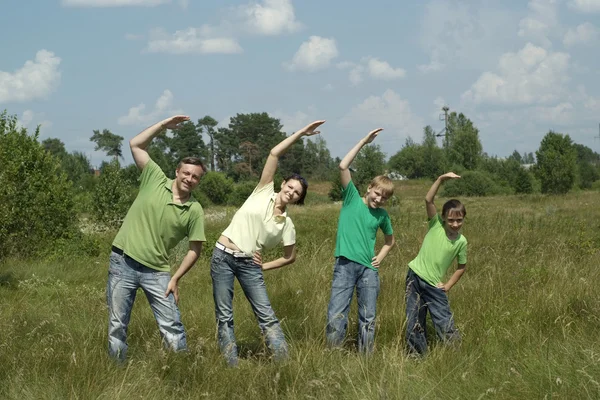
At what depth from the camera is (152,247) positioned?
4.48 meters

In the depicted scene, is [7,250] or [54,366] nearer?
[54,366]

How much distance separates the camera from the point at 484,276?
7.52 m

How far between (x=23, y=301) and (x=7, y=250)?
722 cm

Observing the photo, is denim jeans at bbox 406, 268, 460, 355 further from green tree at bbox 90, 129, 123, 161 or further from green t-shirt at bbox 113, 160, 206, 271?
green tree at bbox 90, 129, 123, 161

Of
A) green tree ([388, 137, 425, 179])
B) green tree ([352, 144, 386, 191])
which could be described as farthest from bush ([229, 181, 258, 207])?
green tree ([388, 137, 425, 179])

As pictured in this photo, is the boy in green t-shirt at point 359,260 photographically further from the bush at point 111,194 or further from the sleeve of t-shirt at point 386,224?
the bush at point 111,194

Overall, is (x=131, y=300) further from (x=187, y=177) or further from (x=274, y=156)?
(x=274, y=156)

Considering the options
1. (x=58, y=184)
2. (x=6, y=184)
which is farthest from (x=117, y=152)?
(x=6, y=184)

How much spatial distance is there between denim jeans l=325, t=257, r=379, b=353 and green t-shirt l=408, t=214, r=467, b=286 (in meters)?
0.44

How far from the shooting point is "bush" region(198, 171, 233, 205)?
50094 millimetres

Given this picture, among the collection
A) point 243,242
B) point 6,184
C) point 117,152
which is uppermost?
point 117,152

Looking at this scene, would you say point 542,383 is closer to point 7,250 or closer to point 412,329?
point 412,329

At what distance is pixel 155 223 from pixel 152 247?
0.17 meters

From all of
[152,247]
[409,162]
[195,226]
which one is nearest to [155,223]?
[152,247]
